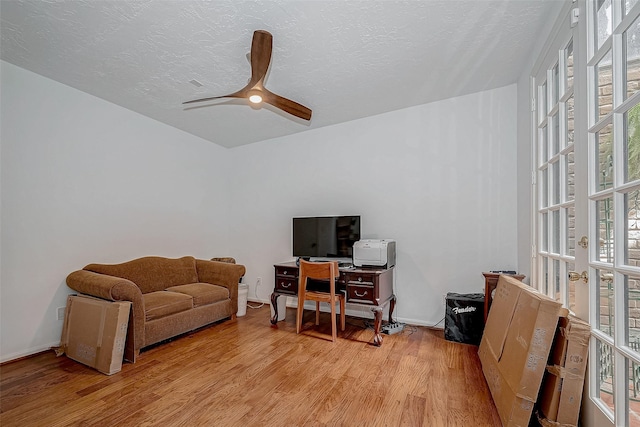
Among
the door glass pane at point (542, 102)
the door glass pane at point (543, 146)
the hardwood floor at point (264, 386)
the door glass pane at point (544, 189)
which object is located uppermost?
the door glass pane at point (542, 102)

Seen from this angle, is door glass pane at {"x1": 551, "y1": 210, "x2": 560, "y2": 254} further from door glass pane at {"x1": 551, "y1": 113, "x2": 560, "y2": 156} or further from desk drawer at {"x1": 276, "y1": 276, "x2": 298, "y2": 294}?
desk drawer at {"x1": 276, "y1": 276, "x2": 298, "y2": 294}

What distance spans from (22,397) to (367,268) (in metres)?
2.93

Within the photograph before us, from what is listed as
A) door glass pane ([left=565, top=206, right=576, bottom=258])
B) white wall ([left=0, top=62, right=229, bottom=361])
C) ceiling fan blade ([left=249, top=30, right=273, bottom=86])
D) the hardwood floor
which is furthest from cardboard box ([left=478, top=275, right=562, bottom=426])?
white wall ([left=0, top=62, right=229, bottom=361])

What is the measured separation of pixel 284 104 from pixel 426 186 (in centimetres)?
194

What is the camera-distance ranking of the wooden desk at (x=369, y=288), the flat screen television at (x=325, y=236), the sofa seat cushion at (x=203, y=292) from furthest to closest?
the flat screen television at (x=325, y=236), the sofa seat cushion at (x=203, y=292), the wooden desk at (x=369, y=288)

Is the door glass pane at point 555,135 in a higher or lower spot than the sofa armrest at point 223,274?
higher

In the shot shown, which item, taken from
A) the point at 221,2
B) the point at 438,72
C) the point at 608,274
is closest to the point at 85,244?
the point at 221,2

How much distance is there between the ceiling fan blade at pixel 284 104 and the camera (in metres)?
2.34

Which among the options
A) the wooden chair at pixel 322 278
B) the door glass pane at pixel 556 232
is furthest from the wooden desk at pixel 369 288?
the door glass pane at pixel 556 232

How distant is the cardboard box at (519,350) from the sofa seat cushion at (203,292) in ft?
9.30

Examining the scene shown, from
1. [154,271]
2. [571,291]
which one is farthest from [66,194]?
[571,291]

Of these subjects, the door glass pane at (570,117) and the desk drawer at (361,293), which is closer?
the door glass pane at (570,117)

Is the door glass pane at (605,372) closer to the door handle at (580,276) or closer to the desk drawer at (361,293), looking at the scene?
the door handle at (580,276)

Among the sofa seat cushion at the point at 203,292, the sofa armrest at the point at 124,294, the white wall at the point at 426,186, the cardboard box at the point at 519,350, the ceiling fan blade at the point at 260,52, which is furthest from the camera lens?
the sofa seat cushion at the point at 203,292
